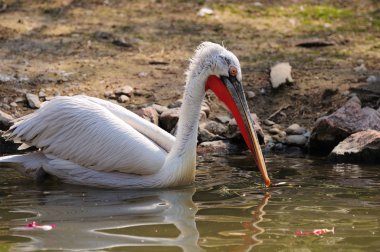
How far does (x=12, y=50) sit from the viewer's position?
8.86m

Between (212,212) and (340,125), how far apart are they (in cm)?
231

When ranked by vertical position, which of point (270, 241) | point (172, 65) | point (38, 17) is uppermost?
point (38, 17)

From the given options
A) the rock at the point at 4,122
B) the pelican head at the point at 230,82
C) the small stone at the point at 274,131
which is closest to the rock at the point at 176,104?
the small stone at the point at 274,131

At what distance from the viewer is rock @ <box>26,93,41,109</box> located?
7.63 meters

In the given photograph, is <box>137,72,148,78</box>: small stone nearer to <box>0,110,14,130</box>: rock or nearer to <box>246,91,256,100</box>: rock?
<box>246,91,256,100</box>: rock

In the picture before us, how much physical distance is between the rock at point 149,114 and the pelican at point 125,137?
3.55ft

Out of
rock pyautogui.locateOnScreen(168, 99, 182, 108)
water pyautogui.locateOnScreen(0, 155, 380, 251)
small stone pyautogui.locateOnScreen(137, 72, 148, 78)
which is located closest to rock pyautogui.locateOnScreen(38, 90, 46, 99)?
small stone pyautogui.locateOnScreen(137, 72, 148, 78)

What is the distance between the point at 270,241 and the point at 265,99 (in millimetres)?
3776

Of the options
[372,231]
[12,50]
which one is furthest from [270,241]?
[12,50]

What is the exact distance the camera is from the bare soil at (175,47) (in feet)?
26.4

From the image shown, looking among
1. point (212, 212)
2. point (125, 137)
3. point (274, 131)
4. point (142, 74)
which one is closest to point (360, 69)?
point (274, 131)

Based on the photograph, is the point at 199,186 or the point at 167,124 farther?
the point at 167,124

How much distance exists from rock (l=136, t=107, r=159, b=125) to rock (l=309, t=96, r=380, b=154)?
135cm

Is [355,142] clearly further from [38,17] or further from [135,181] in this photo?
[38,17]
